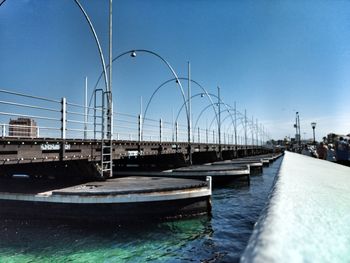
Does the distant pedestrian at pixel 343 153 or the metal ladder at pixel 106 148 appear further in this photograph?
the distant pedestrian at pixel 343 153

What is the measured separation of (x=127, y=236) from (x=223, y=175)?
15.4 m

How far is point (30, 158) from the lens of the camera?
12070 mm

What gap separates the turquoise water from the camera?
29.7 ft

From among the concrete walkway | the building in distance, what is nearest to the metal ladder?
the building in distance

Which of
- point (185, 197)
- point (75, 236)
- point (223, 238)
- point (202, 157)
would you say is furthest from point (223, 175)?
point (202, 157)

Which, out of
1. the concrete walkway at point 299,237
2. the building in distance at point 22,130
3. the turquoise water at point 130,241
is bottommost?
the turquoise water at point 130,241

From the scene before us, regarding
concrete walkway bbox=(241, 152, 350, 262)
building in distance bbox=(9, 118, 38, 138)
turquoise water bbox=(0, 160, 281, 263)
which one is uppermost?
Answer: building in distance bbox=(9, 118, 38, 138)

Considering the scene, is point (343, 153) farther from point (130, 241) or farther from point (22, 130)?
point (22, 130)

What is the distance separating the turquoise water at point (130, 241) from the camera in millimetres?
9055

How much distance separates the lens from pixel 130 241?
34.0 feet

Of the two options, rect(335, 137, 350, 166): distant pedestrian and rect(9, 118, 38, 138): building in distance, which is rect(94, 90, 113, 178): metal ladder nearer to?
rect(9, 118, 38, 138): building in distance

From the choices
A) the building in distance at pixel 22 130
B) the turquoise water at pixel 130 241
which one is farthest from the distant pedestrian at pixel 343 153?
the building in distance at pixel 22 130

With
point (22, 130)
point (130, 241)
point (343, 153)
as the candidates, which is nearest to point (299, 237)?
point (130, 241)

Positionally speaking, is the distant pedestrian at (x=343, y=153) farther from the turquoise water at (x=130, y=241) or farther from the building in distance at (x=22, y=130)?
the building in distance at (x=22, y=130)
